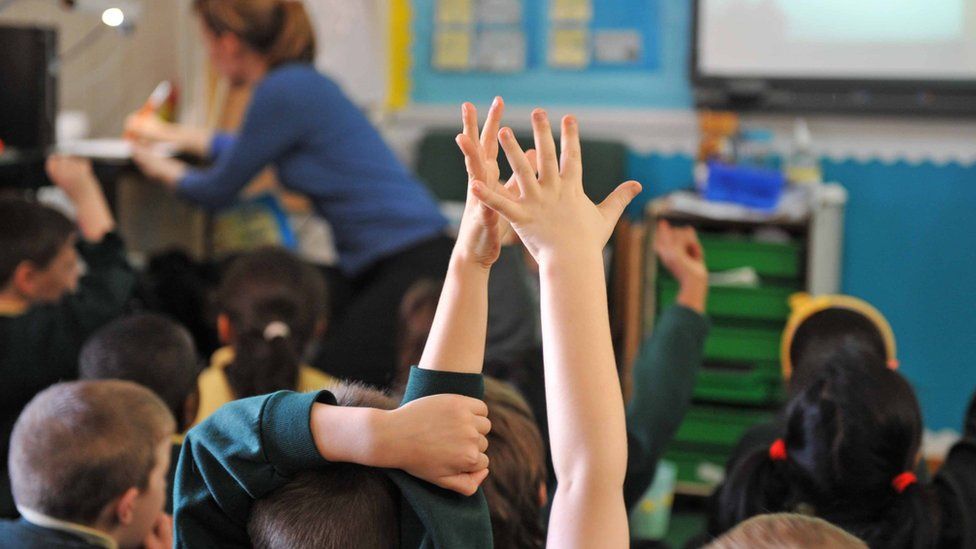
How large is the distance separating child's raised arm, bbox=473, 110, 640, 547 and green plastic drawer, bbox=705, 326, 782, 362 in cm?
238

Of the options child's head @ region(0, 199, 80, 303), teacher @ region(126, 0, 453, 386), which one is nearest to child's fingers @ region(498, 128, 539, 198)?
child's head @ region(0, 199, 80, 303)

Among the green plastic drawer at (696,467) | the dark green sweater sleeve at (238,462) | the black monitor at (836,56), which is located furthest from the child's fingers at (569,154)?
the black monitor at (836,56)

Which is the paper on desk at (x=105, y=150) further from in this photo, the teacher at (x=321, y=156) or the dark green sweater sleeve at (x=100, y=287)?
the dark green sweater sleeve at (x=100, y=287)

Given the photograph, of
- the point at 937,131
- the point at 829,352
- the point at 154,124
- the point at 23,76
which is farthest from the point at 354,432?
the point at 937,131

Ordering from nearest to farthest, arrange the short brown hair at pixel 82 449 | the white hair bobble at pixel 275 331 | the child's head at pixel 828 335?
the short brown hair at pixel 82 449, the child's head at pixel 828 335, the white hair bobble at pixel 275 331

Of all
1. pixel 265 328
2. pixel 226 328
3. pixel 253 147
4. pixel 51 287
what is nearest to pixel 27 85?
pixel 253 147

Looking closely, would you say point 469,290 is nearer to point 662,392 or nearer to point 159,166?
point 662,392

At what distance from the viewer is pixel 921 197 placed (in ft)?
11.8

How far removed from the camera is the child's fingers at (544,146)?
29.3 inches

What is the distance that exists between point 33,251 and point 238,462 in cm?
127

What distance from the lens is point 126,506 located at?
4.07 feet

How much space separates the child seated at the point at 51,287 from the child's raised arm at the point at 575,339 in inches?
42.0

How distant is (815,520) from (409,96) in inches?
132

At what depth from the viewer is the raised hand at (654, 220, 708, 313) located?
151 centimetres
